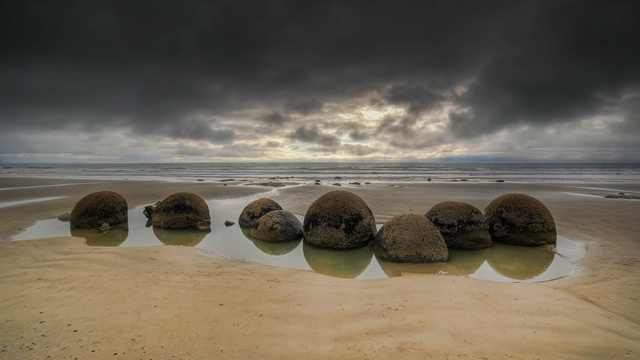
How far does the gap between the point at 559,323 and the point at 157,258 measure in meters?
6.20

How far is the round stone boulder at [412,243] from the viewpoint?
579 cm

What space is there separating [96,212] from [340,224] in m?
7.10

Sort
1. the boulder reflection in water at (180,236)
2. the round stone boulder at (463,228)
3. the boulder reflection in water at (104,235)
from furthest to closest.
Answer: the boulder reflection in water at (180,236), the boulder reflection in water at (104,235), the round stone boulder at (463,228)

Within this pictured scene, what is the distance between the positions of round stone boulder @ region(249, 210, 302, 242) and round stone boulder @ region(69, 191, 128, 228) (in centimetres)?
444

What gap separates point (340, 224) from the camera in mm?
6824

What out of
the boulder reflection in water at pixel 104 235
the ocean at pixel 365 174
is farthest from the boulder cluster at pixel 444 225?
the ocean at pixel 365 174

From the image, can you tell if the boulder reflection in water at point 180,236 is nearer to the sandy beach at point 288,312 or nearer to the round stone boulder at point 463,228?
the sandy beach at point 288,312

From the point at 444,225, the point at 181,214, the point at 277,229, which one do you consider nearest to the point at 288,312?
the point at 277,229

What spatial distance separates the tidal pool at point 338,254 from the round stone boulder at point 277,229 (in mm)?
164

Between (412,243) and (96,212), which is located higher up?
(96,212)

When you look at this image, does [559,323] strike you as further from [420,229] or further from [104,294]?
[104,294]

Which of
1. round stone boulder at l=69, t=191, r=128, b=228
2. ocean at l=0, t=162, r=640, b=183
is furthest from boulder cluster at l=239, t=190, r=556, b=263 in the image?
ocean at l=0, t=162, r=640, b=183

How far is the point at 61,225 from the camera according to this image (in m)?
9.04

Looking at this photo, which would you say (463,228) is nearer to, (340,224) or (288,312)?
(340,224)
